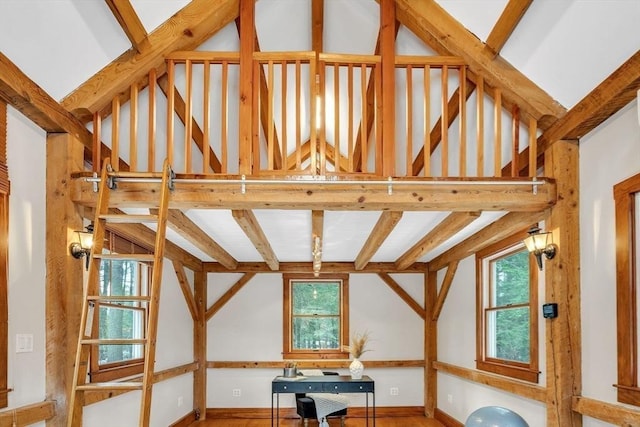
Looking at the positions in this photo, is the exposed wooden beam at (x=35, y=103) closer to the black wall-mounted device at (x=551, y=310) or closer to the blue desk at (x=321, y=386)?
the black wall-mounted device at (x=551, y=310)

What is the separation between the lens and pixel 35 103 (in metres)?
3.58

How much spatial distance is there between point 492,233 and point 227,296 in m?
5.12

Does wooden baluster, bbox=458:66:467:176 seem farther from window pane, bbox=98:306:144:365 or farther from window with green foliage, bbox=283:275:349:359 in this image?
window with green foliage, bbox=283:275:349:359

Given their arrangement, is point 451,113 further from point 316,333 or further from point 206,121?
point 316,333

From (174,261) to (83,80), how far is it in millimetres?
3989

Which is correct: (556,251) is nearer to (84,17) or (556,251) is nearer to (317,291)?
(84,17)

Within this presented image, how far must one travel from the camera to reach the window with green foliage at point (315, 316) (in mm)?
9648

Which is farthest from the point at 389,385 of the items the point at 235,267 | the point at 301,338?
the point at 235,267

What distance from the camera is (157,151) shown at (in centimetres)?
512

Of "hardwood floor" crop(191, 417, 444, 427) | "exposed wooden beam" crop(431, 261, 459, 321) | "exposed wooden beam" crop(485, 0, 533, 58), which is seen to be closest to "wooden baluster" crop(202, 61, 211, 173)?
"exposed wooden beam" crop(485, 0, 533, 58)

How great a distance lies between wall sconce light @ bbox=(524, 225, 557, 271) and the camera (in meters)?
4.29

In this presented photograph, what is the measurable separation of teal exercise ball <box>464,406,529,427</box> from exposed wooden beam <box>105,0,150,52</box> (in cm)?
319

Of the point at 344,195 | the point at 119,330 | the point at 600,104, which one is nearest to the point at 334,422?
the point at 119,330

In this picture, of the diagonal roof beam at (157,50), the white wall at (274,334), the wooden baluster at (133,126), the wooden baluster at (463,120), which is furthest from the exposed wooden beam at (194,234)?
the wooden baluster at (463,120)
